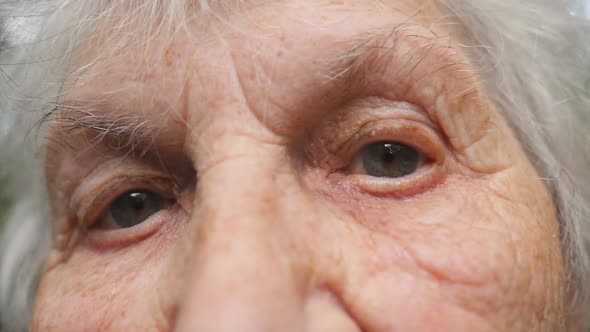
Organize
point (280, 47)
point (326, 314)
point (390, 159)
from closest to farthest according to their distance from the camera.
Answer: point (326, 314) → point (280, 47) → point (390, 159)

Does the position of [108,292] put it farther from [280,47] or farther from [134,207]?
[280,47]

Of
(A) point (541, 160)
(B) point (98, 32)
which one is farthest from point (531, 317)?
(B) point (98, 32)

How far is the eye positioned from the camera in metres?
1.46

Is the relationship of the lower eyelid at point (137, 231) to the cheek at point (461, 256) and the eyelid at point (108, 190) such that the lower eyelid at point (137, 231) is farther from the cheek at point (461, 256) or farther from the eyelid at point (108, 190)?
the cheek at point (461, 256)

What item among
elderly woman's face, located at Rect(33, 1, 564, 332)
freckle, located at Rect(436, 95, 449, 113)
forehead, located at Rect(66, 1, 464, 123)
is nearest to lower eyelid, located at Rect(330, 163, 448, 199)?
elderly woman's face, located at Rect(33, 1, 564, 332)

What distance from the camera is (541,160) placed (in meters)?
1.37

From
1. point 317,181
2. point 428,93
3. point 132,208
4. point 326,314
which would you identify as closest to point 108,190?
point 132,208

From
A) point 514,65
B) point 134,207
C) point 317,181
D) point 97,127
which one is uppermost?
point 97,127

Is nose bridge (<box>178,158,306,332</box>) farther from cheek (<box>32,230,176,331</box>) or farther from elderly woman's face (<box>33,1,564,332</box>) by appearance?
cheek (<box>32,230,176,331</box>)

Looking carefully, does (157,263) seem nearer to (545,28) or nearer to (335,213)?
(335,213)

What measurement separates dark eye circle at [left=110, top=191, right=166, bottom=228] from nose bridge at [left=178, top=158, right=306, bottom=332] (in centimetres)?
29

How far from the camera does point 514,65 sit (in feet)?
4.62

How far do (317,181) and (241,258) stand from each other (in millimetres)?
307

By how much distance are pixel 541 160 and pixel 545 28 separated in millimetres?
367
